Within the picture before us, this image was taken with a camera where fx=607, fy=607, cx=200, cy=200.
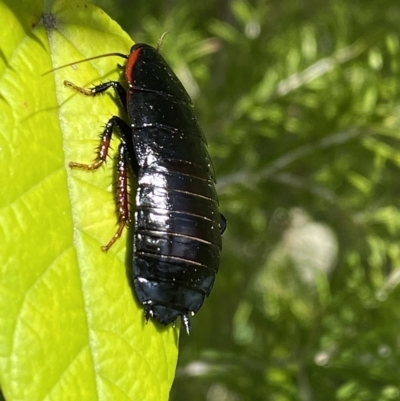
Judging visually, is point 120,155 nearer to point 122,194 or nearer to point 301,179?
point 122,194

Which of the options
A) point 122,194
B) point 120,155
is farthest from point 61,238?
point 120,155

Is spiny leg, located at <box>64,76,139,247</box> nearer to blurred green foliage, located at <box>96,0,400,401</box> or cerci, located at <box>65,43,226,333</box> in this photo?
cerci, located at <box>65,43,226,333</box>

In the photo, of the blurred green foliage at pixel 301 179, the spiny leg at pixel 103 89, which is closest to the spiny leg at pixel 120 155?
the spiny leg at pixel 103 89

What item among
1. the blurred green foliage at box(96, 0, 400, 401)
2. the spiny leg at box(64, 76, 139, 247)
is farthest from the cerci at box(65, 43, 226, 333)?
the blurred green foliage at box(96, 0, 400, 401)

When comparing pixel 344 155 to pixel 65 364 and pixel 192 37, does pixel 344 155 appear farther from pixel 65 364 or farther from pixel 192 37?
pixel 65 364

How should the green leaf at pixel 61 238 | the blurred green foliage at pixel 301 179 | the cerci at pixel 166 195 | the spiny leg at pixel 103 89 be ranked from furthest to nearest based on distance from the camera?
the blurred green foliage at pixel 301 179 < the cerci at pixel 166 195 < the spiny leg at pixel 103 89 < the green leaf at pixel 61 238

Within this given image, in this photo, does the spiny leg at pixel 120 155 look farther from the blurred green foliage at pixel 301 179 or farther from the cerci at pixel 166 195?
the blurred green foliage at pixel 301 179

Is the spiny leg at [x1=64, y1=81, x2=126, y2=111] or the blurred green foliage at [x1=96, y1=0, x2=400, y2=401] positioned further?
the blurred green foliage at [x1=96, y1=0, x2=400, y2=401]

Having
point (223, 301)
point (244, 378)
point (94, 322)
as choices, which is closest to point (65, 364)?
point (94, 322)
